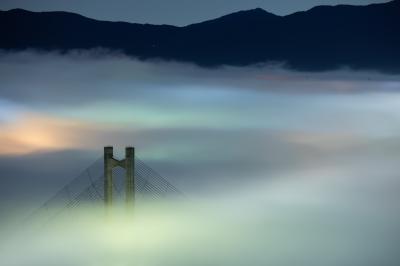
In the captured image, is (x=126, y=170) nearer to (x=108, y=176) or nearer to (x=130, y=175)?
(x=130, y=175)

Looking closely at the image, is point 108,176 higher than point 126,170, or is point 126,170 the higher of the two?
point 126,170

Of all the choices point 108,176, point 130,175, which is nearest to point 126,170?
point 130,175

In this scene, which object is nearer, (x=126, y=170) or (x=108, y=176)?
(x=126, y=170)

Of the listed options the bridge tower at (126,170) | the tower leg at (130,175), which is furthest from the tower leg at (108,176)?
A: the tower leg at (130,175)

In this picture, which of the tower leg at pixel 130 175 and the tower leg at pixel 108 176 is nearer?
the tower leg at pixel 130 175

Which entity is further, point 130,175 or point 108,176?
point 108,176

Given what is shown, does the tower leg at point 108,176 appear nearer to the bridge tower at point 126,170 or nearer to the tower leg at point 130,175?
the bridge tower at point 126,170

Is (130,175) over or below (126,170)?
below
